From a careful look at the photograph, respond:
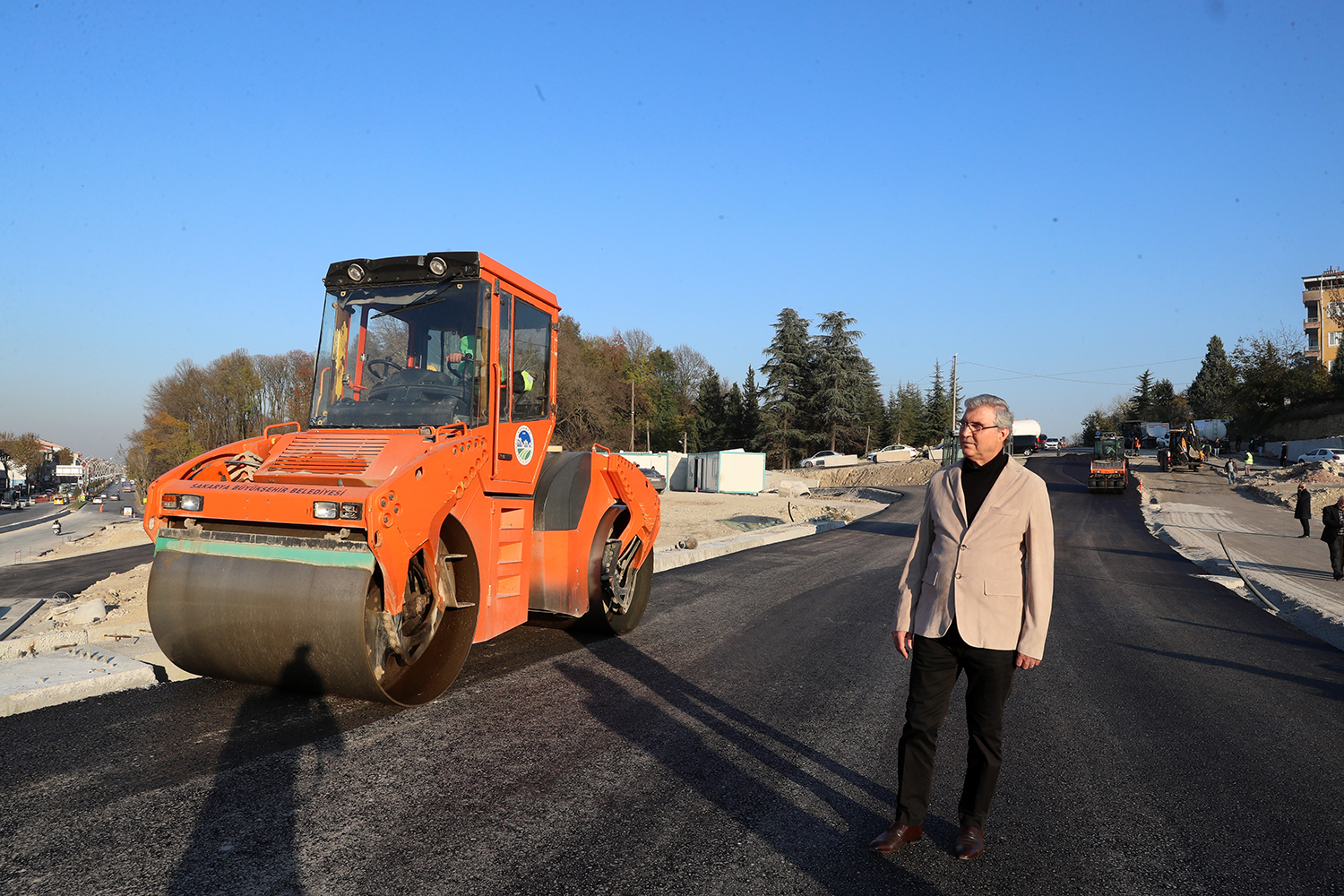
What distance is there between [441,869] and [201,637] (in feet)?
7.80

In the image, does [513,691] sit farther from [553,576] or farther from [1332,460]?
[1332,460]

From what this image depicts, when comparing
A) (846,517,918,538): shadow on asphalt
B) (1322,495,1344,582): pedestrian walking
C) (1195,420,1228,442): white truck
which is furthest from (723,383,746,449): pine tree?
(1322,495,1344,582): pedestrian walking

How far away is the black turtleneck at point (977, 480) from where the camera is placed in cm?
356

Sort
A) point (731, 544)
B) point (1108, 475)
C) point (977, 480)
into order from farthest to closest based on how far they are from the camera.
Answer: point (1108, 475), point (731, 544), point (977, 480)

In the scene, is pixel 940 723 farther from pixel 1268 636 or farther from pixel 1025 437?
pixel 1025 437

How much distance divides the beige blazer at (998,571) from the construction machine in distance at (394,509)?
2.90 m

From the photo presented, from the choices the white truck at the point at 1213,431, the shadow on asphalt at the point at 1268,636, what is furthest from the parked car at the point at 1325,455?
the shadow on asphalt at the point at 1268,636

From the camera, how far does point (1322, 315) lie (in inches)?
2891

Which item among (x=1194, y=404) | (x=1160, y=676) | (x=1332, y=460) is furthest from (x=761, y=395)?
(x=1160, y=676)

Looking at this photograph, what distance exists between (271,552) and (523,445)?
211 centimetres

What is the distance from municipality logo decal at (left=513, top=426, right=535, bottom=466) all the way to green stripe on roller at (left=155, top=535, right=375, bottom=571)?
1.84m

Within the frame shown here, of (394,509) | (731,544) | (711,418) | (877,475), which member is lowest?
(877,475)

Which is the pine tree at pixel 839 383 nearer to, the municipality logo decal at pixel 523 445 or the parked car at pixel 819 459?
the parked car at pixel 819 459

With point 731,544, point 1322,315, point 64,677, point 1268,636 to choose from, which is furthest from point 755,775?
point 1322,315
